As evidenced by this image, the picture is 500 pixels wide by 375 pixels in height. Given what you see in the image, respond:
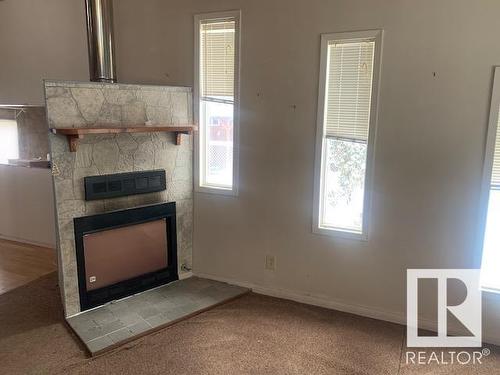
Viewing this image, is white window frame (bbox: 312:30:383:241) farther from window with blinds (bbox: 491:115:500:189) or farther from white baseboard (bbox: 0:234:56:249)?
white baseboard (bbox: 0:234:56:249)

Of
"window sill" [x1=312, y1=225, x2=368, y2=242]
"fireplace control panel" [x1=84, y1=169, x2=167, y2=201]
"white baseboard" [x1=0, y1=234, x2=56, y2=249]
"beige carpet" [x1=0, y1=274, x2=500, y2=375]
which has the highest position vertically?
"fireplace control panel" [x1=84, y1=169, x2=167, y2=201]

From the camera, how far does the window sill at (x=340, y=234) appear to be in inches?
114

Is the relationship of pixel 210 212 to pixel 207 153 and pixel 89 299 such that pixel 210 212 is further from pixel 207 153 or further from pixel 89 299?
pixel 89 299

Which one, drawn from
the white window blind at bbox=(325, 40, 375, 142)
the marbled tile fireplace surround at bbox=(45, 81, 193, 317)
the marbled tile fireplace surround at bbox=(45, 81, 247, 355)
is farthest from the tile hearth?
the white window blind at bbox=(325, 40, 375, 142)

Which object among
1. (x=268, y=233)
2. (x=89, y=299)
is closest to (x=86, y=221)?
(x=89, y=299)

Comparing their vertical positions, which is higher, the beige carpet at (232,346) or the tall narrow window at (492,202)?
the tall narrow window at (492,202)

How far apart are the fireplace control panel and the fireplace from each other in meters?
0.15

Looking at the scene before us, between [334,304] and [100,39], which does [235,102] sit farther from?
[334,304]

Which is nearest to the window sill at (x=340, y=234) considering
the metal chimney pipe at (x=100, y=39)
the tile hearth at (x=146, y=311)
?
the tile hearth at (x=146, y=311)

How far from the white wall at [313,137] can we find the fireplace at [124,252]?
333 millimetres

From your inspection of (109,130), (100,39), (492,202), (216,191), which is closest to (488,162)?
(492,202)

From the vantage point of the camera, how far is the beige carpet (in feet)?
7.68

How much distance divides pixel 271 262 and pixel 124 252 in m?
1.23

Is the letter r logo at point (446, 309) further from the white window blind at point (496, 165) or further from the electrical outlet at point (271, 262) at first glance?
the electrical outlet at point (271, 262)
